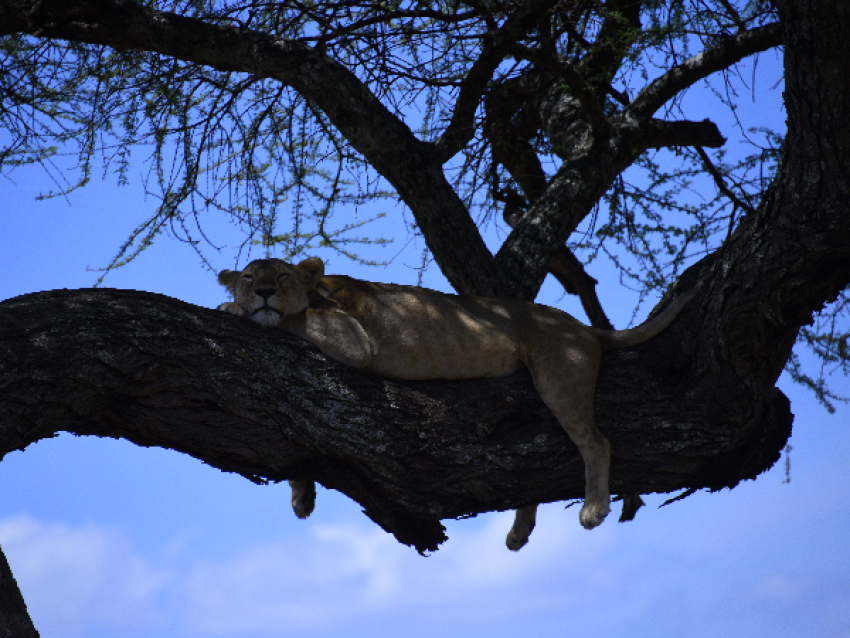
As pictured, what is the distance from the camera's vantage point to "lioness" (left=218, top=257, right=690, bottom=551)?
4.68m

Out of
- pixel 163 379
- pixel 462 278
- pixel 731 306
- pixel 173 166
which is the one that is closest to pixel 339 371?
pixel 163 379

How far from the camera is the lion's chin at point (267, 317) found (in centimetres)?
467

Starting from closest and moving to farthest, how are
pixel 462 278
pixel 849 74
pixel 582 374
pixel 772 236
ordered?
pixel 849 74 → pixel 772 236 → pixel 582 374 → pixel 462 278

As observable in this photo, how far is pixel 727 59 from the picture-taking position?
6562 millimetres

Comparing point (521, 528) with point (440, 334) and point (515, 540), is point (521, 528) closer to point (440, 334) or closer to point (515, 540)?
point (515, 540)

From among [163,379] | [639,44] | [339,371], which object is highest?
[639,44]

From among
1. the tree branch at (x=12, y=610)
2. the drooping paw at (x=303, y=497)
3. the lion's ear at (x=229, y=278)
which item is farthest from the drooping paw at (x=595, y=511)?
the tree branch at (x=12, y=610)

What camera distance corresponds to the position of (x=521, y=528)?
5.75 metres

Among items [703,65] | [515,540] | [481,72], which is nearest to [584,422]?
[515,540]

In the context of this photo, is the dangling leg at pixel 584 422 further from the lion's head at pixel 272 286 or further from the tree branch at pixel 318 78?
the lion's head at pixel 272 286

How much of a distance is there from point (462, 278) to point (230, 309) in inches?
71.6

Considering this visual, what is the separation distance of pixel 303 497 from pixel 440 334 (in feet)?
4.52

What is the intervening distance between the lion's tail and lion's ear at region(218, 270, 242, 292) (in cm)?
225

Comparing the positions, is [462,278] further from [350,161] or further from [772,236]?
[772,236]
